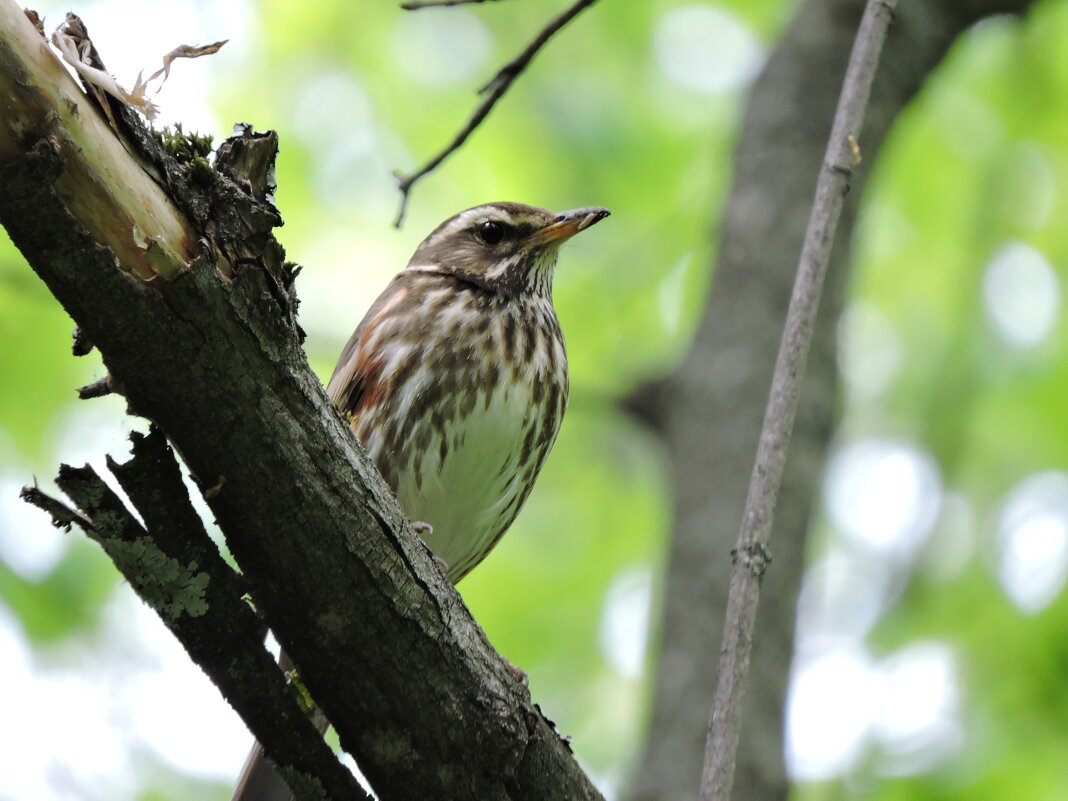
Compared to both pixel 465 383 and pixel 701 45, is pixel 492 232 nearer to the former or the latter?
pixel 465 383

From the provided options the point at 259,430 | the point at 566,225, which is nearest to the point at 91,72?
the point at 259,430

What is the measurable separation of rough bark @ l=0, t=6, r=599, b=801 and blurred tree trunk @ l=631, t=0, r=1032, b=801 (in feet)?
7.15

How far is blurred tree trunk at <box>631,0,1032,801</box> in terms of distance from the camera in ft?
16.7

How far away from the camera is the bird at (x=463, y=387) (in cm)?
420

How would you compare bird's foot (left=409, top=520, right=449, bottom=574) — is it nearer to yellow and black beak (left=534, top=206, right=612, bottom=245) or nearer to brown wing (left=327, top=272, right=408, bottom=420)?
brown wing (left=327, top=272, right=408, bottom=420)

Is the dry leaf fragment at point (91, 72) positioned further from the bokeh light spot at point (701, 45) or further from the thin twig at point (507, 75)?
the bokeh light spot at point (701, 45)

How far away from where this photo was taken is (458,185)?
8.13 m

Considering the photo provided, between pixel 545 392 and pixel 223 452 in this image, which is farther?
pixel 545 392

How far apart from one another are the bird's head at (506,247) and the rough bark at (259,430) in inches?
84.4

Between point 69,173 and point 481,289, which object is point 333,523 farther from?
point 481,289

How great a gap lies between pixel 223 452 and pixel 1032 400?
21.2 ft

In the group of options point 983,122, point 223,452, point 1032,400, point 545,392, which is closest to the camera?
point 223,452

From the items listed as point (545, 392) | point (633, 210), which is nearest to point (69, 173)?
point (545, 392)

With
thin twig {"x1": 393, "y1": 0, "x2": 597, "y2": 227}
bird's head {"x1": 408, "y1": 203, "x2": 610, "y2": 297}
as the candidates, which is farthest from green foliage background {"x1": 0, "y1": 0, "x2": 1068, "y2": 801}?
thin twig {"x1": 393, "y1": 0, "x2": 597, "y2": 227}
